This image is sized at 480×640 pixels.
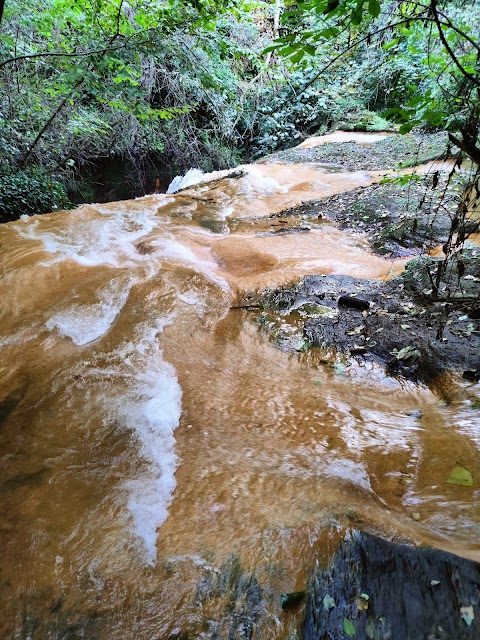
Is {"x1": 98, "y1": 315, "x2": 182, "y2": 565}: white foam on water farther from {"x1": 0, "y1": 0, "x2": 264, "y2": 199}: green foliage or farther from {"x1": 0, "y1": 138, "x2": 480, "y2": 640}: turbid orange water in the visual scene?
{"x1": 0, "y1": 0, "x2": 264, "y2": 199}: green foliage

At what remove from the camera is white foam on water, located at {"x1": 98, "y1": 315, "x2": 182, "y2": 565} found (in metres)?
2.21

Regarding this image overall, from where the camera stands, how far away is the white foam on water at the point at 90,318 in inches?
157

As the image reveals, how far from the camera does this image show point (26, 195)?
788 cm

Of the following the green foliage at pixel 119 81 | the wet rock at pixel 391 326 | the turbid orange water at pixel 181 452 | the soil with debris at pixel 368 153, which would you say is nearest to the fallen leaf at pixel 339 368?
the turbid orange water at pixel 181 452

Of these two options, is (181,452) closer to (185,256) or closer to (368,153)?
(185,256)

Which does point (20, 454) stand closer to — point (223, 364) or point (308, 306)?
point (223, 364)

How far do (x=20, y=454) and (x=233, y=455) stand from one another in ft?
4.51

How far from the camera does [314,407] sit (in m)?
2.99

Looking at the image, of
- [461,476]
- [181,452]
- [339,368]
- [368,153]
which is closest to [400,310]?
[339,368]

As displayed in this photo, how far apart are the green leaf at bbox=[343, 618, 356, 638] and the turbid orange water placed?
0.23m

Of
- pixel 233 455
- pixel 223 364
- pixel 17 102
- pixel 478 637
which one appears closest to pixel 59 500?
pixel 233 455

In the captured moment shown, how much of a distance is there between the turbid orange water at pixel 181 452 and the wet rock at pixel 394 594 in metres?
0.12

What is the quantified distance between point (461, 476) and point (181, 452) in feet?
5.51

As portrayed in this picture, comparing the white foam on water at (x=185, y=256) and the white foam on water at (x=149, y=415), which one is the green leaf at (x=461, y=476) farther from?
the white foam on water at (x=185, y=256)
